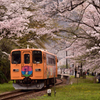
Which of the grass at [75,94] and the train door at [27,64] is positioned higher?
the train door at [27,64]

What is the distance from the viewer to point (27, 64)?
57.3ft

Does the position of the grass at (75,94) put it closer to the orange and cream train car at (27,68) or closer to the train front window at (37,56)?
the orange and cream train car at (27,68)

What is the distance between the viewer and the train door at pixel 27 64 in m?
17.3

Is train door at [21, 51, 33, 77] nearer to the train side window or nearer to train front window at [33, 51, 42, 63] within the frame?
the train side window

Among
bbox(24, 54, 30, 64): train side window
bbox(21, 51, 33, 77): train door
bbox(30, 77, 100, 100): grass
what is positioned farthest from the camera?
bbox(24, 54, 30, 64): train side window

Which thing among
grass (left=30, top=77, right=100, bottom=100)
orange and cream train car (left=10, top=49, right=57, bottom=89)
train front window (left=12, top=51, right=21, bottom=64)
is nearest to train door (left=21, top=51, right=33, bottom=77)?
orange and cream train car (left=10, top=49, right=57, bottom=89)

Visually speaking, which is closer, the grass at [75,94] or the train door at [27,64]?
the grass at [75,94]

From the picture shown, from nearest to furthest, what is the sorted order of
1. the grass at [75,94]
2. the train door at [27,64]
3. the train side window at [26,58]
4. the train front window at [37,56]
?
the grass at [75,94]
the train door at [27,64]
the train side window at [26,58]
the train front window at [37,56]

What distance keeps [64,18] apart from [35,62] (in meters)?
3.48

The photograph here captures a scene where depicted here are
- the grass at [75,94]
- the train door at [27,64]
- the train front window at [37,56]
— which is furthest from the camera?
the train front window at [37,56]

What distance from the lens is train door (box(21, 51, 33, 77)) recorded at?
17.3 meters

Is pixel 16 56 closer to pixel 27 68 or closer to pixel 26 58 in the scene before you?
pixel 26 58

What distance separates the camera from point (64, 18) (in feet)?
57.1

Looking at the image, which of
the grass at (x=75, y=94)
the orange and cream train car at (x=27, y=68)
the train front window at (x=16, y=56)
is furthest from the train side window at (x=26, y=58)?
the grass at (x=75, y=94)
